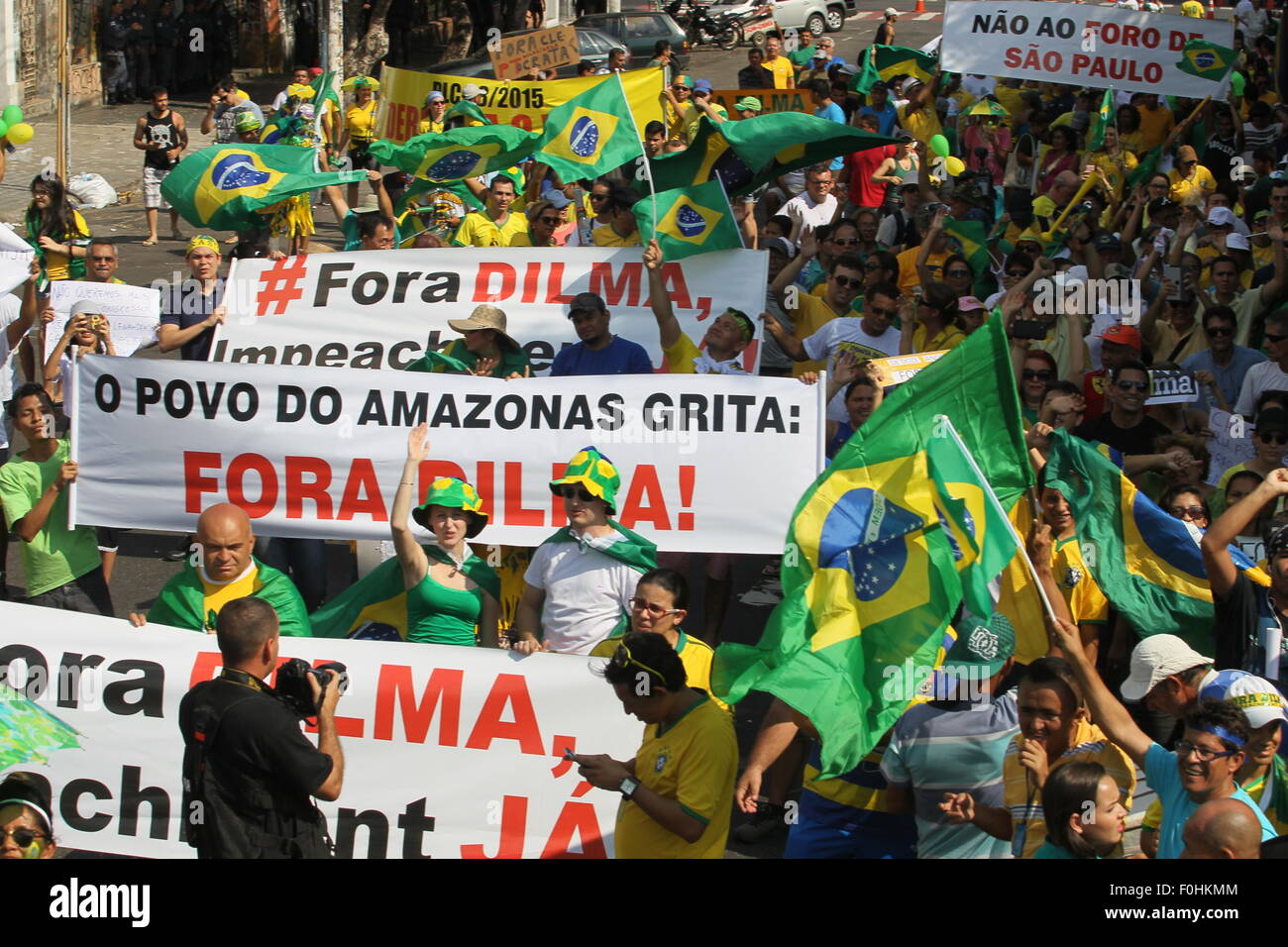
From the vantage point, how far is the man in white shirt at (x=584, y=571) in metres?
6.52

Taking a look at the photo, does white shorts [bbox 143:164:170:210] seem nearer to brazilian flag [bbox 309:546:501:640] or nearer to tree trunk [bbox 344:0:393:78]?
brazilian flag [bbox 309:546:501:640]

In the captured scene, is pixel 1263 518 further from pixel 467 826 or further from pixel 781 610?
pixel 467 826

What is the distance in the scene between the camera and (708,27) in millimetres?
37000

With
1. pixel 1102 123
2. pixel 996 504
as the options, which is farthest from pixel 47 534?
pixel 1102 123

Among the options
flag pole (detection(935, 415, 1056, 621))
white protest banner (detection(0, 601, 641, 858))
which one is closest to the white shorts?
white protest banner (detection(0, 601, 641, 858))

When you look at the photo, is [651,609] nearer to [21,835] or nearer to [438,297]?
[21,835]

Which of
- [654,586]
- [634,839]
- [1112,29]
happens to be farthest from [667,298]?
[1112,29]

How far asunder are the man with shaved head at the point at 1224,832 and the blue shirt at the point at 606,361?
15.9 feet

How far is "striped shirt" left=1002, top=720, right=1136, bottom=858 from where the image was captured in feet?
16.3

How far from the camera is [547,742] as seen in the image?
595cm

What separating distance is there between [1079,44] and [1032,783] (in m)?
11.2

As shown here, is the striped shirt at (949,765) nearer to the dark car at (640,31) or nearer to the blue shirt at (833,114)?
the blue shirt at (833,114)

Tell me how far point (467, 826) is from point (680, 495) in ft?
7.08

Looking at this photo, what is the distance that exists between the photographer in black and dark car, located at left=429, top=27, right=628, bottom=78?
20.8 metres
